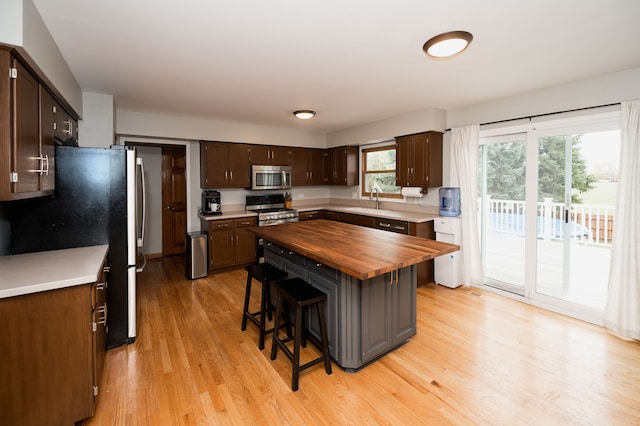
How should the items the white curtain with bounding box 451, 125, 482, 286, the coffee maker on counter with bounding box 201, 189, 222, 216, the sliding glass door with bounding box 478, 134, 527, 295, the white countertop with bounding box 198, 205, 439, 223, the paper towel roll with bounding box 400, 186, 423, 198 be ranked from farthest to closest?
the coffee maker on counter with bounding box 201, 189, 222, 216 < the paper towel roll with bounding box 400, 186, 423, 198 < the white countertop with bounding box 198, 205, 439, 223 < the white curtain with bounding box 451, 125, 482, 286 < the sliding glass door with bounding box 478, 134, 527, 295

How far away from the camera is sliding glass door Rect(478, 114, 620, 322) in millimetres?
3109

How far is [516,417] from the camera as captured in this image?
6.06ft

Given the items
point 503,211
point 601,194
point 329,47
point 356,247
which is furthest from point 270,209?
point 601,194

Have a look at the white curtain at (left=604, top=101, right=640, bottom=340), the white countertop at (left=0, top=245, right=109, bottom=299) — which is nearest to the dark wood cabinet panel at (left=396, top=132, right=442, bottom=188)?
the white curtain at (left=604, top=101, right=640, bottom=340)

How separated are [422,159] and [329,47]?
2.56 meters

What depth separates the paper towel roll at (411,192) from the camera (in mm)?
4621

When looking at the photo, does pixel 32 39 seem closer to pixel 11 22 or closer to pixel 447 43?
pixel 11 22

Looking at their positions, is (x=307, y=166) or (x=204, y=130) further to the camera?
(x=307, y=166)

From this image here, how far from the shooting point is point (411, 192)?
471 centimetres

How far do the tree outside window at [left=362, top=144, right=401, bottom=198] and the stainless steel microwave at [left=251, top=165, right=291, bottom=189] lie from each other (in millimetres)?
1553

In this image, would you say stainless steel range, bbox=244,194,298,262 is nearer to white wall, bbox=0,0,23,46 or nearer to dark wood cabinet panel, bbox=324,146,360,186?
dark wood cabinet panel, bbox=324,146,360,186

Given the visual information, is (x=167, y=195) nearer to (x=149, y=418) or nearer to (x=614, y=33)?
(x=149, y=418)

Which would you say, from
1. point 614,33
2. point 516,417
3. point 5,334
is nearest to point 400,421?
point 516,417

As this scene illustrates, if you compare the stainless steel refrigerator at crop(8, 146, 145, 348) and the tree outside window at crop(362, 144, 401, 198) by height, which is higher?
the tree outside window at crop(362, 144, 401, 198)
